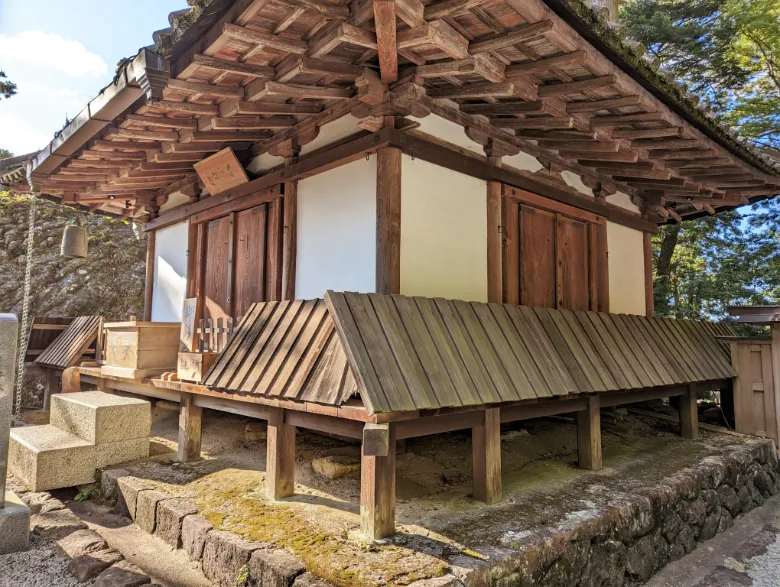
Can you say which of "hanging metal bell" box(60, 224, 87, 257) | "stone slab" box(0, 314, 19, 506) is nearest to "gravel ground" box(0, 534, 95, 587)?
"stone slab" box(0, 314, 19, 506)

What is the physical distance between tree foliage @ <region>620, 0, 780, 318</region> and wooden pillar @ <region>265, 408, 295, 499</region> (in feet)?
43.4

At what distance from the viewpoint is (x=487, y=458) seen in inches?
145

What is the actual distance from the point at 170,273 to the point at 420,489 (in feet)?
18.9

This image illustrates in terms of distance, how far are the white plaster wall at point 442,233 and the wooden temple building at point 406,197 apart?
26mm

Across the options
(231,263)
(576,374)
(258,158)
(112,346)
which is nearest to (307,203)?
(258,158)

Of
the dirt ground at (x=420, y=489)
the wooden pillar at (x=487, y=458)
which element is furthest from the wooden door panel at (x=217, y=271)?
the wooden pillar at (x=487, y=458)

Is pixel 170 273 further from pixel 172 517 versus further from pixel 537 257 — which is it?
pixel 537 257

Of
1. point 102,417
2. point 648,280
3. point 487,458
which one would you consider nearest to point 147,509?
point 102,417

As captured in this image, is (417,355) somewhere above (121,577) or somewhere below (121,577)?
above

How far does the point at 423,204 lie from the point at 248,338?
6.92ft

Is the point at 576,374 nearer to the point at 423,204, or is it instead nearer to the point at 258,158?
the point at 423,204

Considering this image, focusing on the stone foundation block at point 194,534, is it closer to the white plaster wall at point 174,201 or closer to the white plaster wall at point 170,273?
the white plaster wall at point 170,273

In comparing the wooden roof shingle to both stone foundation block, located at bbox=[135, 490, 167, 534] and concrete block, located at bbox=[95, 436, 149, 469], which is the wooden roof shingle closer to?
stone foundation block, located at bbox=[135, 490, 167, 534]

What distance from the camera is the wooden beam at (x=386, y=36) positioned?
2861 mm
